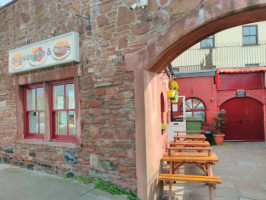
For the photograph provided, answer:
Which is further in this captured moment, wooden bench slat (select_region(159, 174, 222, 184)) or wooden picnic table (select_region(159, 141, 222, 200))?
wooden picnic table (select_region(159, 141, 222, 200))

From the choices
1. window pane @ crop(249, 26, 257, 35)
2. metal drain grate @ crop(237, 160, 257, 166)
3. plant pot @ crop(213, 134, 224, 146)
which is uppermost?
window pane @ crop(249, 26, 257, 35)

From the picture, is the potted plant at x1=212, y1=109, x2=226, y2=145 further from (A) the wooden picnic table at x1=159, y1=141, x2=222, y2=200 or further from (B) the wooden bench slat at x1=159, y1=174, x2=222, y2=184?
(B) the wooden bench slat at x1=159, y1=174, x2=222, y2=184

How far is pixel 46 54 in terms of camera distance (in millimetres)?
4488

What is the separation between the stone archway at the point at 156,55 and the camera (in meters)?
2.83

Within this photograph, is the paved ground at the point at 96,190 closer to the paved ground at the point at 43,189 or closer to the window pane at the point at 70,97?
the paved ground at the point at 43,189

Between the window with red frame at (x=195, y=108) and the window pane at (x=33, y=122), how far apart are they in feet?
24.1

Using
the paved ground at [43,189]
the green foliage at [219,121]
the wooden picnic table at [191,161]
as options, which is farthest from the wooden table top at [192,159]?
the green foliage at [219,121]

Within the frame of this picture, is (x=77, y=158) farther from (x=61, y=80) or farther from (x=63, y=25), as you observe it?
(x=63, y=25)

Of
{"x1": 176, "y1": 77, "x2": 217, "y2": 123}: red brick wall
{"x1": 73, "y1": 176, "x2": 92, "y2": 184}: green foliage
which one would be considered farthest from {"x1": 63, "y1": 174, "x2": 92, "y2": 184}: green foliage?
{"x1": 176, "y1": 77, "x2": 217, "y2": 123}: red brick wall

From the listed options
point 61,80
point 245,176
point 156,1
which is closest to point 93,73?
point 61,80

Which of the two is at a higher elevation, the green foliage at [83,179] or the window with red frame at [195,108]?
the window with red frame at [195,108]

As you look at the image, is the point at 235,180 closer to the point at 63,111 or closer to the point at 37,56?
the point at 63,111

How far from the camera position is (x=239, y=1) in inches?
106

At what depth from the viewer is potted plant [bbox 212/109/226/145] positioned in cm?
941
